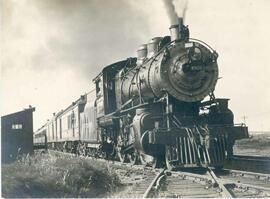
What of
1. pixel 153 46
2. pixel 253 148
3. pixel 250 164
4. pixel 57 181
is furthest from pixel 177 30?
pixel 253 148

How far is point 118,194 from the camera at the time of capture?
5.98m

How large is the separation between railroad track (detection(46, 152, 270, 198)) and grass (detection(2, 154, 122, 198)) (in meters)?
0.46

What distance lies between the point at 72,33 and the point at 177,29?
7.72ft

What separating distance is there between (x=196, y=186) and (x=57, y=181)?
85.4 inches

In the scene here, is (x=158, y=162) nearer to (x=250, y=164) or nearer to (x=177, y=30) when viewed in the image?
(x=250, y=164)

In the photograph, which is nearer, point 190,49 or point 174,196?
point 174,196

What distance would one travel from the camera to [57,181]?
6266 millimetres

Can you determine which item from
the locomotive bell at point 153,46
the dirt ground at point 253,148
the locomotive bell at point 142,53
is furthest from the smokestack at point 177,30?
the dirt ground at point 253,148

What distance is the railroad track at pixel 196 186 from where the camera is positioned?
18.2ft

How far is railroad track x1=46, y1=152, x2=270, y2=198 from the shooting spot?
18.2ft

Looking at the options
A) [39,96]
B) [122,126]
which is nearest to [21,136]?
[39,96]

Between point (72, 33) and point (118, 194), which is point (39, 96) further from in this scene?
point (118, 194)

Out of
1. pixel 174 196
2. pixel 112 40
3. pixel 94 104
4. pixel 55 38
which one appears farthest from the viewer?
pixel 94 104

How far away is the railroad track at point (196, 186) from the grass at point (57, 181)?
46 cm
